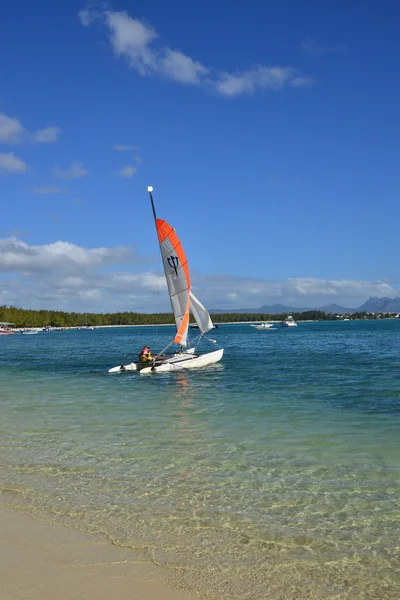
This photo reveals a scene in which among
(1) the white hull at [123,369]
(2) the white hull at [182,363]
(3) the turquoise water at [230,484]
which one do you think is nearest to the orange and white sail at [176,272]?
(2) the white hull at [182,363]

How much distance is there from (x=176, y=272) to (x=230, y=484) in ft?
89.7

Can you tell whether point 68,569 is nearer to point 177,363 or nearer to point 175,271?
point 177,363

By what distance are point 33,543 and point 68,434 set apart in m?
7.97

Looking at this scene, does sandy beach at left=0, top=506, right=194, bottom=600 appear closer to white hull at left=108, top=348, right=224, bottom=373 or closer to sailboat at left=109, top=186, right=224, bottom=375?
white hull at left=108, top=348, right=224, bottom=373

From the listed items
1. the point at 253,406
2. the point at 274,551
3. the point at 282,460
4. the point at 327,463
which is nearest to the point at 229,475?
the point at 282,460

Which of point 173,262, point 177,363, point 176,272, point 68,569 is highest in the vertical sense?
point 173,262

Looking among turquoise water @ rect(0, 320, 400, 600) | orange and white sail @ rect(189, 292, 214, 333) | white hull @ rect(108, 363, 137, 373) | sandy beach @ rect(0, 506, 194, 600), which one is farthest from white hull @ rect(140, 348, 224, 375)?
sandy beach @ rect(0, 506, 194, 600)

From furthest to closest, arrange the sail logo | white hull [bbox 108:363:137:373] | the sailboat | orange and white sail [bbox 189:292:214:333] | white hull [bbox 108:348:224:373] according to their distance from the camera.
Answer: orange and white sail [bbox 189:292:214:333]
the sail logo
the sailboat
white hull [bbox 108:363:137:373]
white hull [bbox 108:348:224:373]

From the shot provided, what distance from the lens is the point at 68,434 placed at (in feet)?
49.5

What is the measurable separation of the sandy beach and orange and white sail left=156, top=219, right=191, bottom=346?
29205mm

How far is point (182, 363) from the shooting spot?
36781 mm

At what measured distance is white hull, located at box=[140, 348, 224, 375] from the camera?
34.6 meters

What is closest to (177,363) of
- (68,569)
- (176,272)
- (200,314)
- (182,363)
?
(182,363)

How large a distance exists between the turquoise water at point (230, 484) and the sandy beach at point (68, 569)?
0.31 meters
